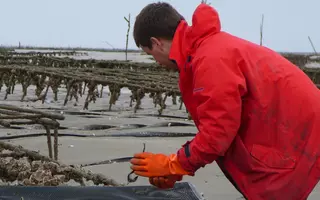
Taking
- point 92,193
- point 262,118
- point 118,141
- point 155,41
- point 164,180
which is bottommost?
point 118,141

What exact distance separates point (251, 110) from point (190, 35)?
1.29 ft

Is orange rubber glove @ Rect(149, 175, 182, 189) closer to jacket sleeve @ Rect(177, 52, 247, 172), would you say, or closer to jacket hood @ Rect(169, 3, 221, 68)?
jacket sleeve @ Rect(177, 52, 247, 172)

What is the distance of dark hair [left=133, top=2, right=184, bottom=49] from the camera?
7.04 feet

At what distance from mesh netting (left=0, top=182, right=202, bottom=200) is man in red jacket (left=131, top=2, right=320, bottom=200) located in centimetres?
120

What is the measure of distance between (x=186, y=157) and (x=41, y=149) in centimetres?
460

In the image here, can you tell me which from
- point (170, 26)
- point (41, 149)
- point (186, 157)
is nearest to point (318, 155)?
point (186, 157)

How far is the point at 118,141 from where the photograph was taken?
7035 millimetres

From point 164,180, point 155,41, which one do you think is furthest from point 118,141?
point 155,41

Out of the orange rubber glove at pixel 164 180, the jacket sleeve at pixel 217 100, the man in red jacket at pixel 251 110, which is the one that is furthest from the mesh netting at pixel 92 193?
the jacket sleeve at pixel 217 100

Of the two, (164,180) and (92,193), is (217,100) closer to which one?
(164,180)

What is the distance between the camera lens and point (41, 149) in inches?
253

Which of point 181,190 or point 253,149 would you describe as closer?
point 253,149

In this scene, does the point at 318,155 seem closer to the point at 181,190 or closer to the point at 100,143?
the point at 181,190

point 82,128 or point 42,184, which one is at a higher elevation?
→ point 42,184
